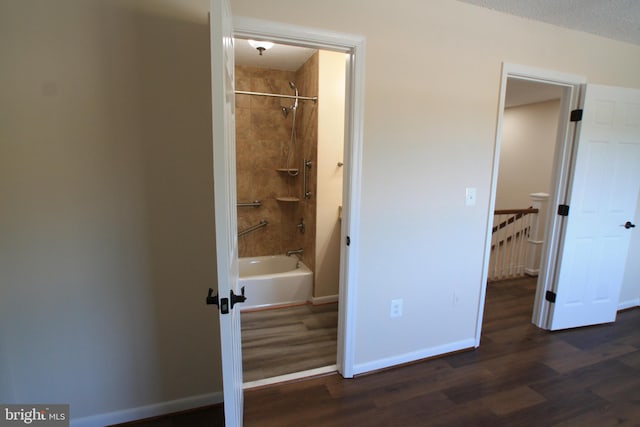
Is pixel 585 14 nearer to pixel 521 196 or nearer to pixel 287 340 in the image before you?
pixel 287 340

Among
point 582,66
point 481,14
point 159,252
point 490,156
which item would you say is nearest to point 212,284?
point 159,252

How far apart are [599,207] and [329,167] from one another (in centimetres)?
244

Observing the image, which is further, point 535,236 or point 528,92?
point 528,92

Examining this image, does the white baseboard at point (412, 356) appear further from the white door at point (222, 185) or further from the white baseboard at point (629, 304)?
the white baseboard at point (629, 304)

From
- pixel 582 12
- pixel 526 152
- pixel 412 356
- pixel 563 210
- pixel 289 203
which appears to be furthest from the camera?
pixel 526 152

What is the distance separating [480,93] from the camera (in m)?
2.12

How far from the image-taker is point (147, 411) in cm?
171

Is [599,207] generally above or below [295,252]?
above

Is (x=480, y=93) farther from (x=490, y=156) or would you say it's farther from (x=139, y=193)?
(x=139, y=193)

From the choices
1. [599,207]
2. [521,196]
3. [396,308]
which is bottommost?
[396,308]

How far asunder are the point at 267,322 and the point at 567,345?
260cm

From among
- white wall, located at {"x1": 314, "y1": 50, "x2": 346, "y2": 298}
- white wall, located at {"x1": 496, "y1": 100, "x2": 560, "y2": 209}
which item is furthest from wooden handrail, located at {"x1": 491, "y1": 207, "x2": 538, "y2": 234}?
white wall, located at {"x1": 314, "y1": 50, "x2": 346, "y2": 298}

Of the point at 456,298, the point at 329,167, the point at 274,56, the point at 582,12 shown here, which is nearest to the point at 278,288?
the point at 329,167

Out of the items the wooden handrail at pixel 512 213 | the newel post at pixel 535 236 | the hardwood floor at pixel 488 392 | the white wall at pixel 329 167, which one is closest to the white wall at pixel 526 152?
the newel post at pixel 535 236
